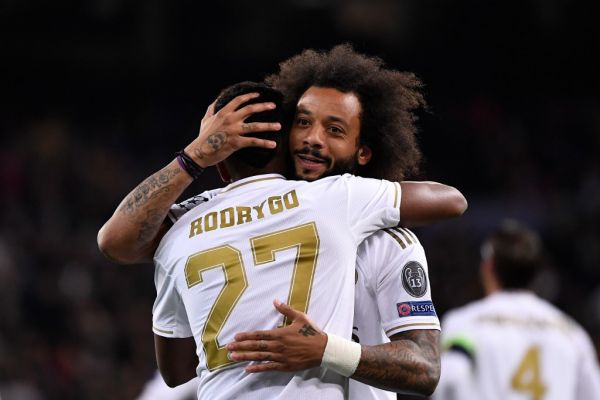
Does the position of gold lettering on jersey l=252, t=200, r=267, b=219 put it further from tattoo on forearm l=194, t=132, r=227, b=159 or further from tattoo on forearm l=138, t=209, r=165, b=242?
tattoo on forearm l=138, t=209, r=165, b=242

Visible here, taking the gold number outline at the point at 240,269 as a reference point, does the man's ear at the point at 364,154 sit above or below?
Answer: above

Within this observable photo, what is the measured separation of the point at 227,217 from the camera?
367 cm

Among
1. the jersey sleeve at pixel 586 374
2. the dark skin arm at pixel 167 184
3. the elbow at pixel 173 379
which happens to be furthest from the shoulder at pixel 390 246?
the jersey sleeve at pixel 586 374

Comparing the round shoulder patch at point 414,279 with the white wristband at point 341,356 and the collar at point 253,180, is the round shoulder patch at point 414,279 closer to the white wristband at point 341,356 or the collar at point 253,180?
the white wristband at point 341,356

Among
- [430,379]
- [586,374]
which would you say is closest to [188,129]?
[586,374]

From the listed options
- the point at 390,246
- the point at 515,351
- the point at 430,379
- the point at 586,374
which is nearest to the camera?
the point at 430,379

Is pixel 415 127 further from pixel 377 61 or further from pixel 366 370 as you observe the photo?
pixel 366 370

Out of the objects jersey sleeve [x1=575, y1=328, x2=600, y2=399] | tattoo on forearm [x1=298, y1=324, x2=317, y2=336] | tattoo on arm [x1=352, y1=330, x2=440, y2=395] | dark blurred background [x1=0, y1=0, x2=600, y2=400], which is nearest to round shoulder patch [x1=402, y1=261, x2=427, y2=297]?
tattoo on arm [x1=352, y1=330, x2=440, y2=395]

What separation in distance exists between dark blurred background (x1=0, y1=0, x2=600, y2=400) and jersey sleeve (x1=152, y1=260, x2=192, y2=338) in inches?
305

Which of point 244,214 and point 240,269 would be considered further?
point 244,214

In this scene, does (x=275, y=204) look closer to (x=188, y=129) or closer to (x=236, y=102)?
(x=236, y=102)

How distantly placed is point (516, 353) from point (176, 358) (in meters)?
2.57

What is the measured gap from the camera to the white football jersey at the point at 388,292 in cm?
362

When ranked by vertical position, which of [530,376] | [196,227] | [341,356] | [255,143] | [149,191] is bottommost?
[530,376]
